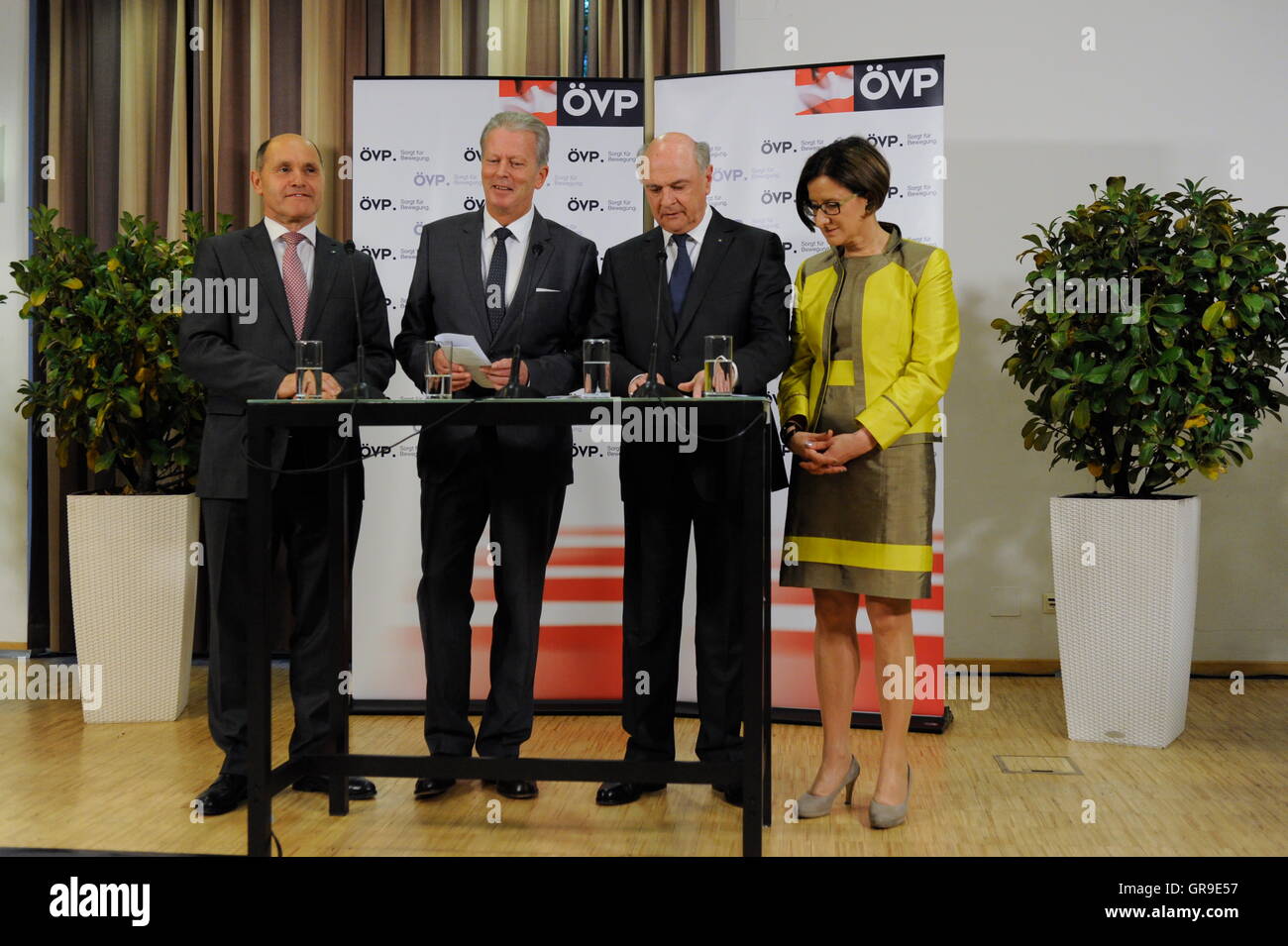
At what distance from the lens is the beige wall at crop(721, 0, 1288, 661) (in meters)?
4.73

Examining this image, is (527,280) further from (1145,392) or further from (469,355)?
(1145,392)

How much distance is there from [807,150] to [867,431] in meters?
1.55

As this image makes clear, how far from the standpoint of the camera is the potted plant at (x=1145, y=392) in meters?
3.65

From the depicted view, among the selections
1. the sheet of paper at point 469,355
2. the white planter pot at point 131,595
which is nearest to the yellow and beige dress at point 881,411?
the sheet of paper at point 469,355

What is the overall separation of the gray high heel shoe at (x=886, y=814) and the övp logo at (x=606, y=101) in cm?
247

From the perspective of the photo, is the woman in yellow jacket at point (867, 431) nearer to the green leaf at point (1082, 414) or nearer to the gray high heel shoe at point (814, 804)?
the gray high heel shoe at point (814, 804)

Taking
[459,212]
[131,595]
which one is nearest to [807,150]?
[459,212]

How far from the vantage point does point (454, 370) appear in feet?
8.82

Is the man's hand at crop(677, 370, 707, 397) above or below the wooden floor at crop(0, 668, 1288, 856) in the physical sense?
above

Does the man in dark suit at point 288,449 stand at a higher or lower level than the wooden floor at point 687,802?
higher

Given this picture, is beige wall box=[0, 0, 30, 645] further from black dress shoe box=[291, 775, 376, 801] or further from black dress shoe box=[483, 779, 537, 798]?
black dress shoe box=[483, 779, 537, 798]

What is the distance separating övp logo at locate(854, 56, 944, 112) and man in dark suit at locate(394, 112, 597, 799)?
1383 millimetres

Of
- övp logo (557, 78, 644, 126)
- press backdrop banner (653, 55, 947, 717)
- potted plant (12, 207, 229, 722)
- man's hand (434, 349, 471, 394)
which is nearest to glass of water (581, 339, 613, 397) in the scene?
man's hand (434, 349, 471, 394)
